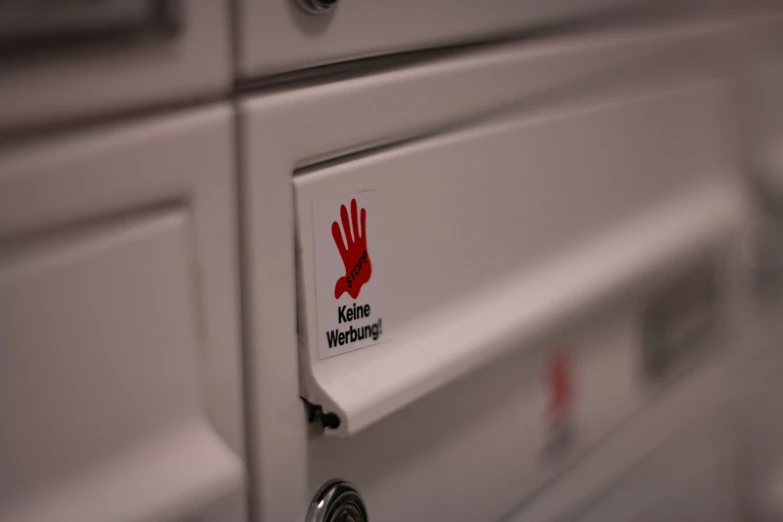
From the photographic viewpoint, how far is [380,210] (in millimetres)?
472

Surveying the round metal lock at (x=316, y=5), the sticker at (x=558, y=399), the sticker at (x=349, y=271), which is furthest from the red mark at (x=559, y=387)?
the round metal lock at (x=316, y=5)

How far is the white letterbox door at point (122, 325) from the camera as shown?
330 millimetres

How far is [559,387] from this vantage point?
0.67 metres

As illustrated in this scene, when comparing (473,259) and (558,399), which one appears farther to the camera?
(558,399)

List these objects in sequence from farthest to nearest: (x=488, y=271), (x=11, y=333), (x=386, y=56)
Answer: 1. (x=488, y=271)
2. (x=386, y=56)
3. (x=11, y=333)

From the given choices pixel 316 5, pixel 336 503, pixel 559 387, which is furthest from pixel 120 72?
pixel 559 387

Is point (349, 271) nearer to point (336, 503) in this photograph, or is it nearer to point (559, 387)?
point (336, 503)

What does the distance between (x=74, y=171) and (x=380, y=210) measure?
0.19 m

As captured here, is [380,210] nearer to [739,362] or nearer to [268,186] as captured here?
[268,186]

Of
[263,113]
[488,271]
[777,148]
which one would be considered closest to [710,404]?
[777,148]

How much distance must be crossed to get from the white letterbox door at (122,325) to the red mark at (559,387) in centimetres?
32

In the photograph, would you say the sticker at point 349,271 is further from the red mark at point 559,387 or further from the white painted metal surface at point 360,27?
the red mark at point 559,387

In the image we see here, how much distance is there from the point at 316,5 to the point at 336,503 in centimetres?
Answer: 30

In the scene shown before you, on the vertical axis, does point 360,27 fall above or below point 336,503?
above
